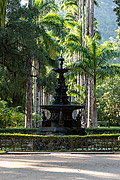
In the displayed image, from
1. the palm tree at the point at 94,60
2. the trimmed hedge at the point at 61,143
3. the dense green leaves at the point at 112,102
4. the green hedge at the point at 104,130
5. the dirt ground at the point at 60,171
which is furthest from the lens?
the dense green leaves at the point at 112,102

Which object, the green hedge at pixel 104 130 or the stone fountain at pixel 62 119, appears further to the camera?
the green hedge at pixel 104 130

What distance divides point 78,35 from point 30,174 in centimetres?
3031

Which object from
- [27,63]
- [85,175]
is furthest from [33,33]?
[85,175]

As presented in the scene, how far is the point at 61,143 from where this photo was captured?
1290cm

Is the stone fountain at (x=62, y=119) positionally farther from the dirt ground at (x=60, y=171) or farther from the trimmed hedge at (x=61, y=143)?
the dirt ground at (x=60, y=171)

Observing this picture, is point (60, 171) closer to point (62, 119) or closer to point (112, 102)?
point (62, 119)

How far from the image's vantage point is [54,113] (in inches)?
682

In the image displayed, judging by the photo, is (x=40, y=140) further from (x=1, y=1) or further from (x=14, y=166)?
(x=1, y=1)

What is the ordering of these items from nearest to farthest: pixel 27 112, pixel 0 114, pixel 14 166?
pixel 14 166
pixel 0 114
pixel 27 112

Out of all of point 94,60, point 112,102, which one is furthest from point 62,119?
point 112,102

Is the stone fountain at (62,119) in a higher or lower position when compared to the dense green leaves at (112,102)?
lower

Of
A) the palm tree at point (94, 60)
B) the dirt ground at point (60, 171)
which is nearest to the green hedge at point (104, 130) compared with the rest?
the palm tree at point (94, 60)

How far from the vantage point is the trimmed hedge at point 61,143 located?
42.1 feet

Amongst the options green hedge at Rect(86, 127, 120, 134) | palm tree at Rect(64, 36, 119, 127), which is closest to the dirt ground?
green hedge at Rect(86, 127, 120, 134)
